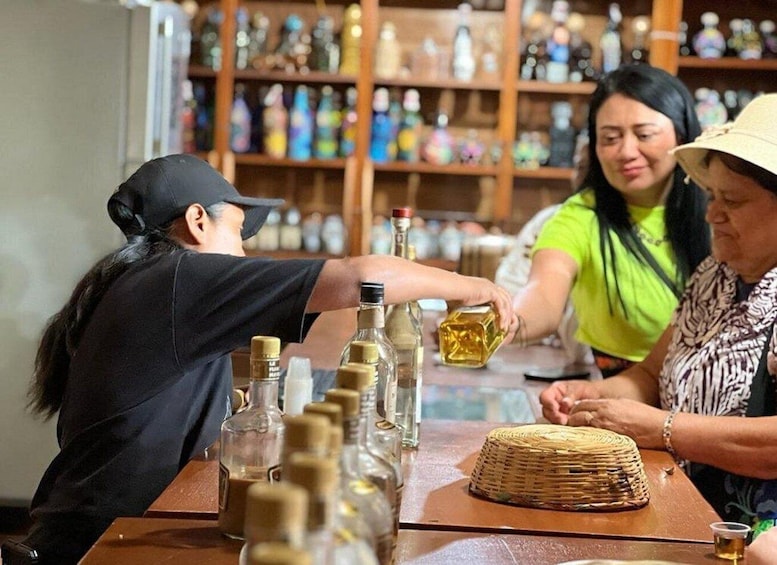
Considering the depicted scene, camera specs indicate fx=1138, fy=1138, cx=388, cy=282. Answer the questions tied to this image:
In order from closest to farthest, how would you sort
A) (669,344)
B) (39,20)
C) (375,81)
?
(669,344)
(39,20)
(375,81)

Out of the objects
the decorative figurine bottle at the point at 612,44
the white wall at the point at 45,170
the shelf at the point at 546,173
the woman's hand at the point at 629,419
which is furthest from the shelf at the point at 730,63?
the woman's hand at the point at 629,419

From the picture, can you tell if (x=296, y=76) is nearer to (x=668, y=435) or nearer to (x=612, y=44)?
(x=612, y=44)

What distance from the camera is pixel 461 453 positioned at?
1.82m

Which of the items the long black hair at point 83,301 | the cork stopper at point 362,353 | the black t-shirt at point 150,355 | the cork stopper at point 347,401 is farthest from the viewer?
the long black hair at point 83,301

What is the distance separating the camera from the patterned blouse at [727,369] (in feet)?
6.27

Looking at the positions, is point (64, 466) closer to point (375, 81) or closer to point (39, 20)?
point (39, 20)

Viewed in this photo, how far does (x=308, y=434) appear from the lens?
2.52 ft

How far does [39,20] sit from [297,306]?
8.20 ft

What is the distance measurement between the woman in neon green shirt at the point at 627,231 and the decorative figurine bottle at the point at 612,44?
3057 millimetres

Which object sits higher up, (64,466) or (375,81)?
(375,81)

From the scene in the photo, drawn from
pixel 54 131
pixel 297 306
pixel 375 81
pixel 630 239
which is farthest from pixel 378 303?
pixel 375 81

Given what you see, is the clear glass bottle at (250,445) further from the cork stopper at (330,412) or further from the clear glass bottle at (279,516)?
the clear glass bottle at (279,516)

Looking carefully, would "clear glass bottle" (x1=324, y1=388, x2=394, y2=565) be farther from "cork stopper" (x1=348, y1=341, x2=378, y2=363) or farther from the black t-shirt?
the black t-shirt

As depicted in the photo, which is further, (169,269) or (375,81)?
(375,81)
